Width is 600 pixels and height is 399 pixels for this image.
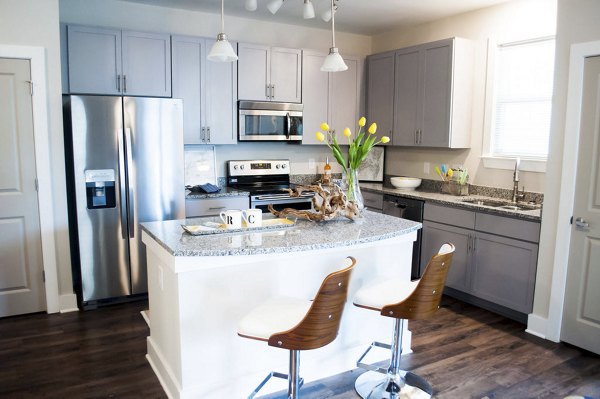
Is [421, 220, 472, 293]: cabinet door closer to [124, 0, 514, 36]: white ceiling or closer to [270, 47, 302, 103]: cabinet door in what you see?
[270, 47, 302, 103]: cabinet door

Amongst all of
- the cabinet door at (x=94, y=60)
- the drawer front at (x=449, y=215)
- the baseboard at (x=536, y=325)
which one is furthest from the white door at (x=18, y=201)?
the baseboard at (x=536, y=325)

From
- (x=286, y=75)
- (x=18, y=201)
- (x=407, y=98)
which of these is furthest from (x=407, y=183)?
(x=18, y=201)

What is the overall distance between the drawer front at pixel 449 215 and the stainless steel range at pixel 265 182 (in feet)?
3.81

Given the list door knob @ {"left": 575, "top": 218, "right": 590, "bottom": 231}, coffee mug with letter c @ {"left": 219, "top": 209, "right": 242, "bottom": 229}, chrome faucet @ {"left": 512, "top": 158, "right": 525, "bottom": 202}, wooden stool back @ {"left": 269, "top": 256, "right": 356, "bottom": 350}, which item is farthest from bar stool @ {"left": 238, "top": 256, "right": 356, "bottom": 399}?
chrome faucet @ {"left": 512, "top": 158, "right": 525, "bottom": 202}

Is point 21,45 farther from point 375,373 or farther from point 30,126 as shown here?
point 375,373

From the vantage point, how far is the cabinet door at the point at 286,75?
4891mm

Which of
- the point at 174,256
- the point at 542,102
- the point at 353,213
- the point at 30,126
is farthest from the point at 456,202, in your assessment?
the point at 30,126

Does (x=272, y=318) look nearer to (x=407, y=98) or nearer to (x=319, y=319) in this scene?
(x=319, y=319)

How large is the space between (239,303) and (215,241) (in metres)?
0.40

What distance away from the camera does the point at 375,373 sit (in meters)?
2.89

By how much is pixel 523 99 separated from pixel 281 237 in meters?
2.94

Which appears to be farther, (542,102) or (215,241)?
(542,102)

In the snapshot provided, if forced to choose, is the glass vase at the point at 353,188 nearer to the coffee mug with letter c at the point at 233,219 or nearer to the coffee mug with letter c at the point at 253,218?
the coffee mug with letter c at the point at 253,218

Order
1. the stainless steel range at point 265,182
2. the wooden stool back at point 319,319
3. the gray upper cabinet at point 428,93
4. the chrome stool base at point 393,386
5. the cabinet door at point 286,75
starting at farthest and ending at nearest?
the cabinet door at point 286,75
the stainless steel range at point 265,182
the gray upper cabinet at point 428,93
the chrome stool base at point 393,386
the wooden stool back at point 319,319
